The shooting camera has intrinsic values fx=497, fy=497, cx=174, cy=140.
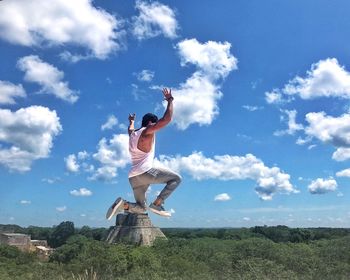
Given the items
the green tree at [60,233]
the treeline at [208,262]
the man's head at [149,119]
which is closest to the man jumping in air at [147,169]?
the man's head at [149,119]

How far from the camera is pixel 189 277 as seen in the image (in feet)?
37.1

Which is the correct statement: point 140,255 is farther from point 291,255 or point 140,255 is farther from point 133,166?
point 291,255

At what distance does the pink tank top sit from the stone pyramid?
2443 mm

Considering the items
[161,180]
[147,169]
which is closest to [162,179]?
[161,180]

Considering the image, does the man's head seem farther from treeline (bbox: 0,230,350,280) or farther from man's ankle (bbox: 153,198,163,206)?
treeline (bbox: 0,230,350,280)

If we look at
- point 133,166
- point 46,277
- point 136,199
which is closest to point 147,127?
point 133,166

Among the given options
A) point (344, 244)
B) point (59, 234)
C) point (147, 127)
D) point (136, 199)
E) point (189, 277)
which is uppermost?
point (59, 234)

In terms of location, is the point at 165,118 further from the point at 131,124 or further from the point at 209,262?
the point at 209,262

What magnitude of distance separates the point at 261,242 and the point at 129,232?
372 cm

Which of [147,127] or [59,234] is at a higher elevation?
[59,234]

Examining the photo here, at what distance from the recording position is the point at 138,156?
12117 mm

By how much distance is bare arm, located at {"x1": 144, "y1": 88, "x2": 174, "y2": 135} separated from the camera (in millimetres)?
10984

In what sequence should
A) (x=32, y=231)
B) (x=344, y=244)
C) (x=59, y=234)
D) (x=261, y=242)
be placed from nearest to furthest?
(x=344, y=244)
(x=261, y=242)
(x=59, y=234)
(x=32, y=231)

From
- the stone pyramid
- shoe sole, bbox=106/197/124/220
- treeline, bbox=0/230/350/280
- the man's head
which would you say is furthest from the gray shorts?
the stone pyramid
